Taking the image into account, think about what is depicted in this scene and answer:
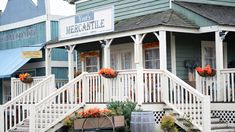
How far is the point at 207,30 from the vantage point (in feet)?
51.8

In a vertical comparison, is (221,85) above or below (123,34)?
below

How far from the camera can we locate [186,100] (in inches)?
543

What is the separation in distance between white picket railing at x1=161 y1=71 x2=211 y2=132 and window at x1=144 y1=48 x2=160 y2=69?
2556 mm

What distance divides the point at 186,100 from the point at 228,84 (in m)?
1.67

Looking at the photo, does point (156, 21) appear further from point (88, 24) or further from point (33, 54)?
point (33, 54)

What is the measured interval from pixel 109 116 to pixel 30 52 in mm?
9083

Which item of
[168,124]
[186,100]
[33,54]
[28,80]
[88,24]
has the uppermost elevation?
[88,24]

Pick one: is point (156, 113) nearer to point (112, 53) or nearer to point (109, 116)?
point (109, 116)

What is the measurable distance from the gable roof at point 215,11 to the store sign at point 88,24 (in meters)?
2.47

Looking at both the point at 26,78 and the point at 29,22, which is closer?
the point at 26,78

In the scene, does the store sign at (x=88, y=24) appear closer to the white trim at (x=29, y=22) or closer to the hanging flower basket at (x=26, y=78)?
the hanging flower basket at (x=26, y=78)

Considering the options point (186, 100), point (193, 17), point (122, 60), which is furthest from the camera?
point (122, 60)

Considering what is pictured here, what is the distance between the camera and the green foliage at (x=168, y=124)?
44.2 feet

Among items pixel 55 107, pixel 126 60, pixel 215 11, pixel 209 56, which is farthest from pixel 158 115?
pixel 215 11
